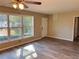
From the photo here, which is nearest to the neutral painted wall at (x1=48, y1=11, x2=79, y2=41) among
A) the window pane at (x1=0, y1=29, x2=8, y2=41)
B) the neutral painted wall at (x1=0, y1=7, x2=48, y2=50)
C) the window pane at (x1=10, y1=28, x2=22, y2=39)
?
the neutral painted wall at (x1=0, y1=7, x2=48, y2=50)

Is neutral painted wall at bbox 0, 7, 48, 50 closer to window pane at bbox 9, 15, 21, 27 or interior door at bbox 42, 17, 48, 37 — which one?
window pane at bbox 9, 15, 21, 27

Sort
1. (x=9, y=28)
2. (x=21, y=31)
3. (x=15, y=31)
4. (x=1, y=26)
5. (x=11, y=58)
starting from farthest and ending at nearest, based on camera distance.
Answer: (x=21, y=31) < (x=15, y=31) < (x=9, y=28) < (x=1, y=26) < (x=11, y=58)

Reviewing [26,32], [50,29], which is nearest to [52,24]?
[50,29]

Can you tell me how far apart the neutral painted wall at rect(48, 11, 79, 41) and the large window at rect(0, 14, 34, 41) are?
7.40ft

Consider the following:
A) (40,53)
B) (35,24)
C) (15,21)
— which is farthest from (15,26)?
(40,53)

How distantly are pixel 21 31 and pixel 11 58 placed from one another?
2.36 m

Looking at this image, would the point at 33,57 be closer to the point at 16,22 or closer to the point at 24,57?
the point at 24,57

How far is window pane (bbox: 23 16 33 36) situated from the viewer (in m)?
5.90

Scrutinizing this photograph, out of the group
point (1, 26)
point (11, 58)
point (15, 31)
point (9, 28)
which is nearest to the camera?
point (11, 58)

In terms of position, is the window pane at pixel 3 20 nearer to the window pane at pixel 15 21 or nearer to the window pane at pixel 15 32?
the window pane at pixel 15 21

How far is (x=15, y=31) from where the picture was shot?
527cm

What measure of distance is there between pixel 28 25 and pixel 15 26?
115 centimetres

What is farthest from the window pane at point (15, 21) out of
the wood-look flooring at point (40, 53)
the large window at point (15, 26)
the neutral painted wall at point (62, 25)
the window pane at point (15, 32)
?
the neutral painted wall at point (62, 25)

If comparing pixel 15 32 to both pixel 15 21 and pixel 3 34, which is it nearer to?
pixel 15 21
